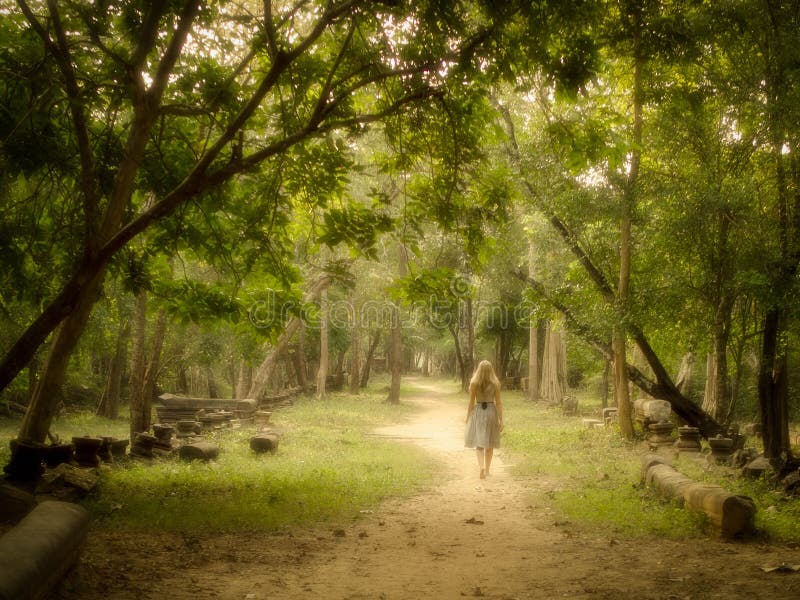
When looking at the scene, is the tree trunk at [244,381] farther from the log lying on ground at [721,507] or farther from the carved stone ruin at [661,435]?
the log lying on ground at [721,507]

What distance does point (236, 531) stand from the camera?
6887 millimetres

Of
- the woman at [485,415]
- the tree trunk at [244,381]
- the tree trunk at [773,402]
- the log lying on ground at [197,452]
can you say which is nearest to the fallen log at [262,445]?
the log lying on ground at [197,452]

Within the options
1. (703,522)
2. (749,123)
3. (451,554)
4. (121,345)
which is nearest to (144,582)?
(451,554)

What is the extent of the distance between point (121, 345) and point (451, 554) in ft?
67.5

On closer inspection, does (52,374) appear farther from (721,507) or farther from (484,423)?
(721,507)

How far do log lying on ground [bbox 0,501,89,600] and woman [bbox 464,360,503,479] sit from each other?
7045 millimetres

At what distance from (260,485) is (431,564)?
163 inches

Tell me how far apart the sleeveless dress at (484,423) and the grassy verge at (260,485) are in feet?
3.74

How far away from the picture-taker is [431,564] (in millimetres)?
5879

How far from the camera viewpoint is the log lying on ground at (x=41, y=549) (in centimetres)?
348

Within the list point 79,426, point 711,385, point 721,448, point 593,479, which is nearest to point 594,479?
point 593,479

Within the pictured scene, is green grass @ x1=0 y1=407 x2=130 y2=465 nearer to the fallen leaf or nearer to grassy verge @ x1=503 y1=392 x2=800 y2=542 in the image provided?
grassy verge @ x1=503 y1=392 x2=800 y2=542

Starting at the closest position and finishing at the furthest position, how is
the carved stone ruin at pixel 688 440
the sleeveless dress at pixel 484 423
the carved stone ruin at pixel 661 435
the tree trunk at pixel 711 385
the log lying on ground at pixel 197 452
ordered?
the sleeveless dress at pixel 484 423
the log lying on ground at pixel 197 452
the carved stone ruin at pixel 688 440
the carved stone ruin at pixel 661 435
the tree trunk at pixel 711 385

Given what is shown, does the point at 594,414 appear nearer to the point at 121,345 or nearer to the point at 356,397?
the point at 356,397
